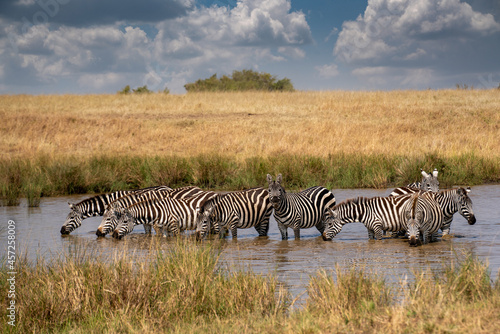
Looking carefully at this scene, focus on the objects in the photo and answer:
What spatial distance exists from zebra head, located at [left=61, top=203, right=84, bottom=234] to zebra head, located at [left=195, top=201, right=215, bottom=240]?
10.9 feet

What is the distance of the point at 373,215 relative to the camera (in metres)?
12.1

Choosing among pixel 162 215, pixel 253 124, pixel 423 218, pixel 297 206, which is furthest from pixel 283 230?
pixel 253 124

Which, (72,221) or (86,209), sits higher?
(86,209)

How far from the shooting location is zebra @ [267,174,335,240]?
12.3 m

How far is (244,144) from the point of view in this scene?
28.8m

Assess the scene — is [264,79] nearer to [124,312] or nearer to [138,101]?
[138,101]

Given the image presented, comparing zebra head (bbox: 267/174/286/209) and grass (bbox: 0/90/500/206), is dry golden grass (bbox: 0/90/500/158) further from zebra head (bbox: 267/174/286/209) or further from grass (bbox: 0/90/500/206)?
zebra head (bbox: 267/174/286/209)

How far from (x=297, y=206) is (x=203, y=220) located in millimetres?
1934

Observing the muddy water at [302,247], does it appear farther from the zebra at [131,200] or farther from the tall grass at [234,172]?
the tall grass at [234,172]

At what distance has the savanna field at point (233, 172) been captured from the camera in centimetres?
635

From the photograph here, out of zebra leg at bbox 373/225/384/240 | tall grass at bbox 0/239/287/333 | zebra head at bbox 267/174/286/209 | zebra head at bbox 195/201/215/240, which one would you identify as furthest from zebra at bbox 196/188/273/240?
tall grass at bbox 0/239/287/333

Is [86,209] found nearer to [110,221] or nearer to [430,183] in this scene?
[110,221]

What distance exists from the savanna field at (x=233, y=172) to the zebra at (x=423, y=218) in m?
1.74

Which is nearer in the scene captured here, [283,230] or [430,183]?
[283,230]
